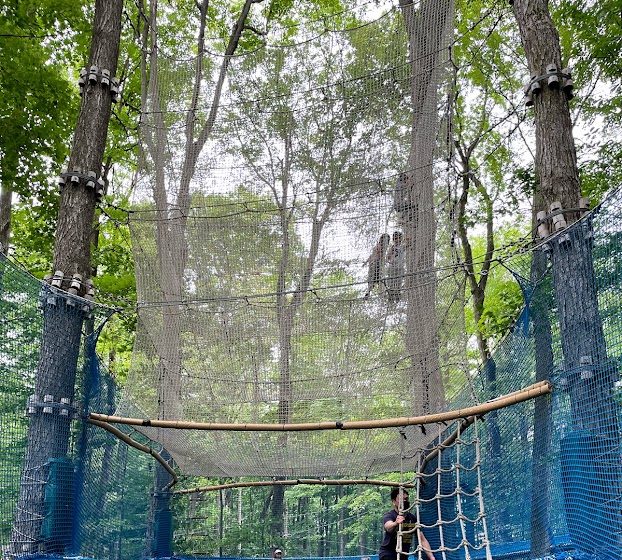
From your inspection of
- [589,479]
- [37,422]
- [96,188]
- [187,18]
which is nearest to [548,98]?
[589,479]

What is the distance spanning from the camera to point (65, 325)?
3.15 metres

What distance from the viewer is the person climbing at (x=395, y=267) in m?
3.64

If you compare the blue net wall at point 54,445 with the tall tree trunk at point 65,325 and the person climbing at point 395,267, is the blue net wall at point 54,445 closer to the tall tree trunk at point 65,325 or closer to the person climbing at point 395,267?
the tall tree trunk at point 65,325

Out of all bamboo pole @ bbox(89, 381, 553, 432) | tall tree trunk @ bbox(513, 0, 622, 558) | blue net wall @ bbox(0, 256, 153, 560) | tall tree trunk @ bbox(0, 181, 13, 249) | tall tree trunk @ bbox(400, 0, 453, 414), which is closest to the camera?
tall tree trunk @ bbox(513, 0, 622, 558)

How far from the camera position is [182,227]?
4023mm

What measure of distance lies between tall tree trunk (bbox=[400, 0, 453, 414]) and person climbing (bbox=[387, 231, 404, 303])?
0.04m

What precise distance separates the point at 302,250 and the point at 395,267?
58 centimetres

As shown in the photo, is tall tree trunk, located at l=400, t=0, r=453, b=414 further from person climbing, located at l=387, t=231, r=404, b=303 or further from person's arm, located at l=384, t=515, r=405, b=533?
person's arm, located at l=384, t=515, r=405, b=533

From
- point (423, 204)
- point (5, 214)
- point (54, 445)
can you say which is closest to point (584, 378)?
point (423, 204)

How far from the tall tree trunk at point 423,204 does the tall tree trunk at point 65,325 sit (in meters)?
1.82

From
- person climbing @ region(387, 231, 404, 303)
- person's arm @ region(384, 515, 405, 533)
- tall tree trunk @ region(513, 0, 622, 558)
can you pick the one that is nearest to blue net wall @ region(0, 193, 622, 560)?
tall tree trunk @ region(513, 0, 622, 558)

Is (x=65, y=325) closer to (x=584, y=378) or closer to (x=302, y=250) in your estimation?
(x=302, y=250)

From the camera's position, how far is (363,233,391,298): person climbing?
369 cm

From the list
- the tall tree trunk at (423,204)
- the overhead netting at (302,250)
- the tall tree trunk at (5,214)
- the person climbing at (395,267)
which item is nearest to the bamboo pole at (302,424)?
the overhead netting at (302,250)
